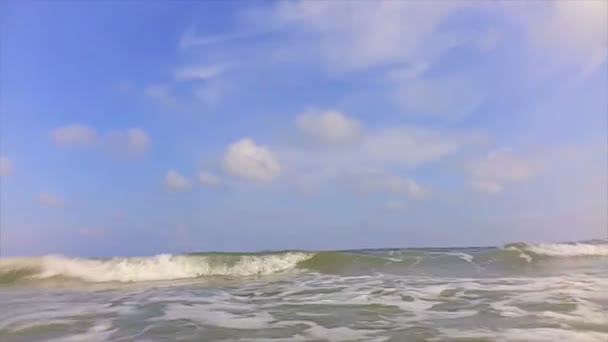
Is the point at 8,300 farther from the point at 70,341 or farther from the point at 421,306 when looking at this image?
the point at 421,306

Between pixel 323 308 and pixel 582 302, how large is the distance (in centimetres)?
357

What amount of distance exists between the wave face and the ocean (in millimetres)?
34

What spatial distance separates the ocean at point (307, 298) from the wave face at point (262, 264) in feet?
0.11

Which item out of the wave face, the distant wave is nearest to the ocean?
the wave face

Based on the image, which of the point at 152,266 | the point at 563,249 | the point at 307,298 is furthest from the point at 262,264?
the point at 563,249

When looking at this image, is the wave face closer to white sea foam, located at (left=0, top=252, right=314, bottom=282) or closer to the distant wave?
white sea foam, located at (left=0, top=252, right=314, bottom=282)

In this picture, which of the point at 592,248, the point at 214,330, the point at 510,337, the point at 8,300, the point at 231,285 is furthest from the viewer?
the point at 592,248

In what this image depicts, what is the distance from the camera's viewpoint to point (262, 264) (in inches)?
661

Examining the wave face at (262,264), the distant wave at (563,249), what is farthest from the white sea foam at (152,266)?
the distant wave at (563,249)

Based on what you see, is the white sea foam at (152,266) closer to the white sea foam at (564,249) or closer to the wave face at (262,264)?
the wave face at (262,264)

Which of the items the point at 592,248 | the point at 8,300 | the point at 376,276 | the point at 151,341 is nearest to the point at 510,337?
the point at 151,341

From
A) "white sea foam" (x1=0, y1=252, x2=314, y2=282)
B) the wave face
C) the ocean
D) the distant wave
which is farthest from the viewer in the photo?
the distant wave

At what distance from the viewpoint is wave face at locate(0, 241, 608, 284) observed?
49.4 feet

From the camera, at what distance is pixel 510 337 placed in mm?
5836
